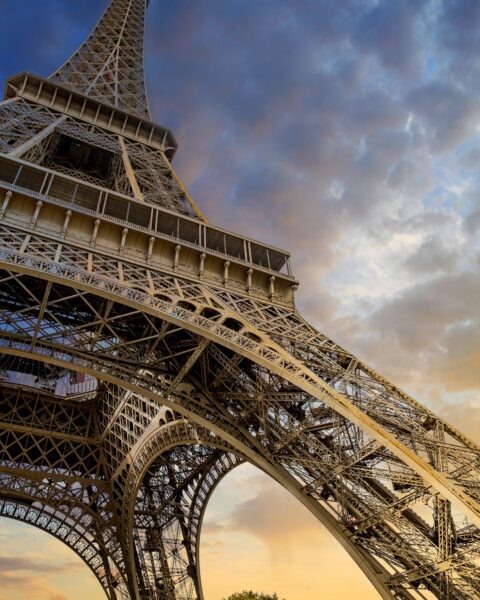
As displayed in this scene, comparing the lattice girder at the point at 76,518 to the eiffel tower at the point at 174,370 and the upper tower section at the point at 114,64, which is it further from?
the upper tower section at the point at 114,64

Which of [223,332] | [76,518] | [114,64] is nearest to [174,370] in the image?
[223,332]

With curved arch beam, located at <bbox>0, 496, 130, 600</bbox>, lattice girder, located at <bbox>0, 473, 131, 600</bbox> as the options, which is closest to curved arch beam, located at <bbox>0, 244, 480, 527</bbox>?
lattice girder, located at <bbox>0, 473, 131, 600</bbox>

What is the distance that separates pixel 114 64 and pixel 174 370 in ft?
93.3

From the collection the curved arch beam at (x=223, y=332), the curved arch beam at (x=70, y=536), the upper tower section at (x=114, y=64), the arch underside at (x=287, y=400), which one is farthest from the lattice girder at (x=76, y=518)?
the upper tower section at (x=114, y=64)

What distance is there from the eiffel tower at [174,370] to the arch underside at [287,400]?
0.18ft

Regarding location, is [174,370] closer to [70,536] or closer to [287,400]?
[287,400]

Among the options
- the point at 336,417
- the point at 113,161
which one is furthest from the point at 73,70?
the point at 336,417

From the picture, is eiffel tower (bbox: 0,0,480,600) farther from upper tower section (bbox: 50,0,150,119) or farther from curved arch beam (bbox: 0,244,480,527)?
upper tower section (bbox: 50,0,150,119)

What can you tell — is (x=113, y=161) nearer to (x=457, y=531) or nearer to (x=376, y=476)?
(x=376, y=476)

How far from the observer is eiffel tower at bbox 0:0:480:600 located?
11.8 m

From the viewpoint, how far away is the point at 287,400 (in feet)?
48.5

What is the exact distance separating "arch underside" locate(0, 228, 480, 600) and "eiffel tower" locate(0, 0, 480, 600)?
0.06 m

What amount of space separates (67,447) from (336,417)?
21229 mm

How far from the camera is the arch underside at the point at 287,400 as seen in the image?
1114 centimetres
